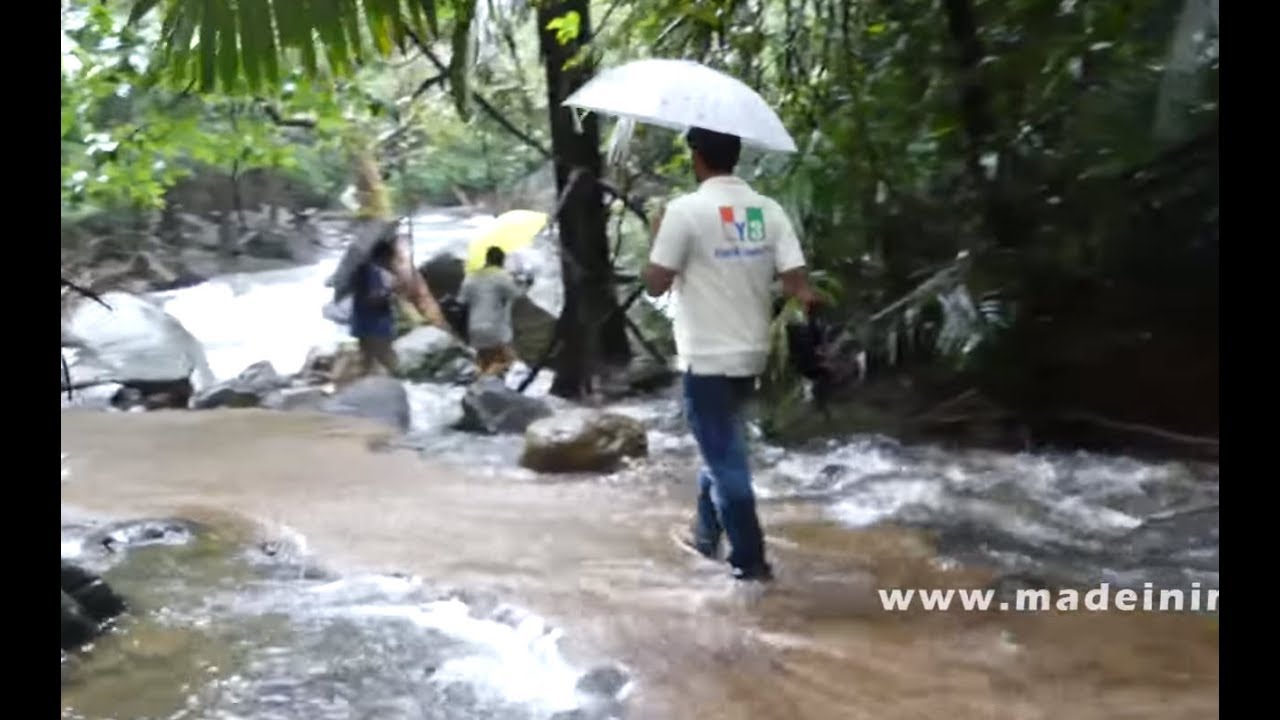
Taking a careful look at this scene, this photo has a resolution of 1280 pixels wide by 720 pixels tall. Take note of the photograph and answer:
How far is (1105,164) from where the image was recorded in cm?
592

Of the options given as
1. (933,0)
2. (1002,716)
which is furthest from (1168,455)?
(1002,716)

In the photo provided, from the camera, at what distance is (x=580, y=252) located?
29.5ft

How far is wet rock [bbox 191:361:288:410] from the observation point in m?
10.1

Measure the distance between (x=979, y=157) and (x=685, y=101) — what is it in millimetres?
2668

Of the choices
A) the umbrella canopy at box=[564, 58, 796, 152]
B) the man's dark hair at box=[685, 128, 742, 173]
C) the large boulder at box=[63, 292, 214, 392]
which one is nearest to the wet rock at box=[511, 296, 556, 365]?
the large boulder at box=[63, 292, 214, 392]

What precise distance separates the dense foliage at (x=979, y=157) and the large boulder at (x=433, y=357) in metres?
3.55

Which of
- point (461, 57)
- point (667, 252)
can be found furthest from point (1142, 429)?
point (461, 57)

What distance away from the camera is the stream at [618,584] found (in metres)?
3.36

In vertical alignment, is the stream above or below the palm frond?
below

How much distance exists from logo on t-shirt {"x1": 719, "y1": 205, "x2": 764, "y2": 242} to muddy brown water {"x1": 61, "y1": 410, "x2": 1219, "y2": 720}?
113 cm

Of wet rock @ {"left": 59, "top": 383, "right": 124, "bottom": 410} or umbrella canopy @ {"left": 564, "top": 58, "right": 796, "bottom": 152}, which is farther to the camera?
wet rock @ {"left": 59, "top": 383, "right": 124, "bottom": 410}

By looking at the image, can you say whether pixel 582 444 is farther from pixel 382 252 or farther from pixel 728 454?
pixel 382 252

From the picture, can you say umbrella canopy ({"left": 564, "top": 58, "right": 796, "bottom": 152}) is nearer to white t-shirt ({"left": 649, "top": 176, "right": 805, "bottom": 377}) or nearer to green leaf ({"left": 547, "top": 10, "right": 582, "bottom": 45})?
white t-shirt ({"left": 649, "top": 176, "right": 805, "bottom": 377})

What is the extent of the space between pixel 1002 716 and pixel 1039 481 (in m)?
2.78
